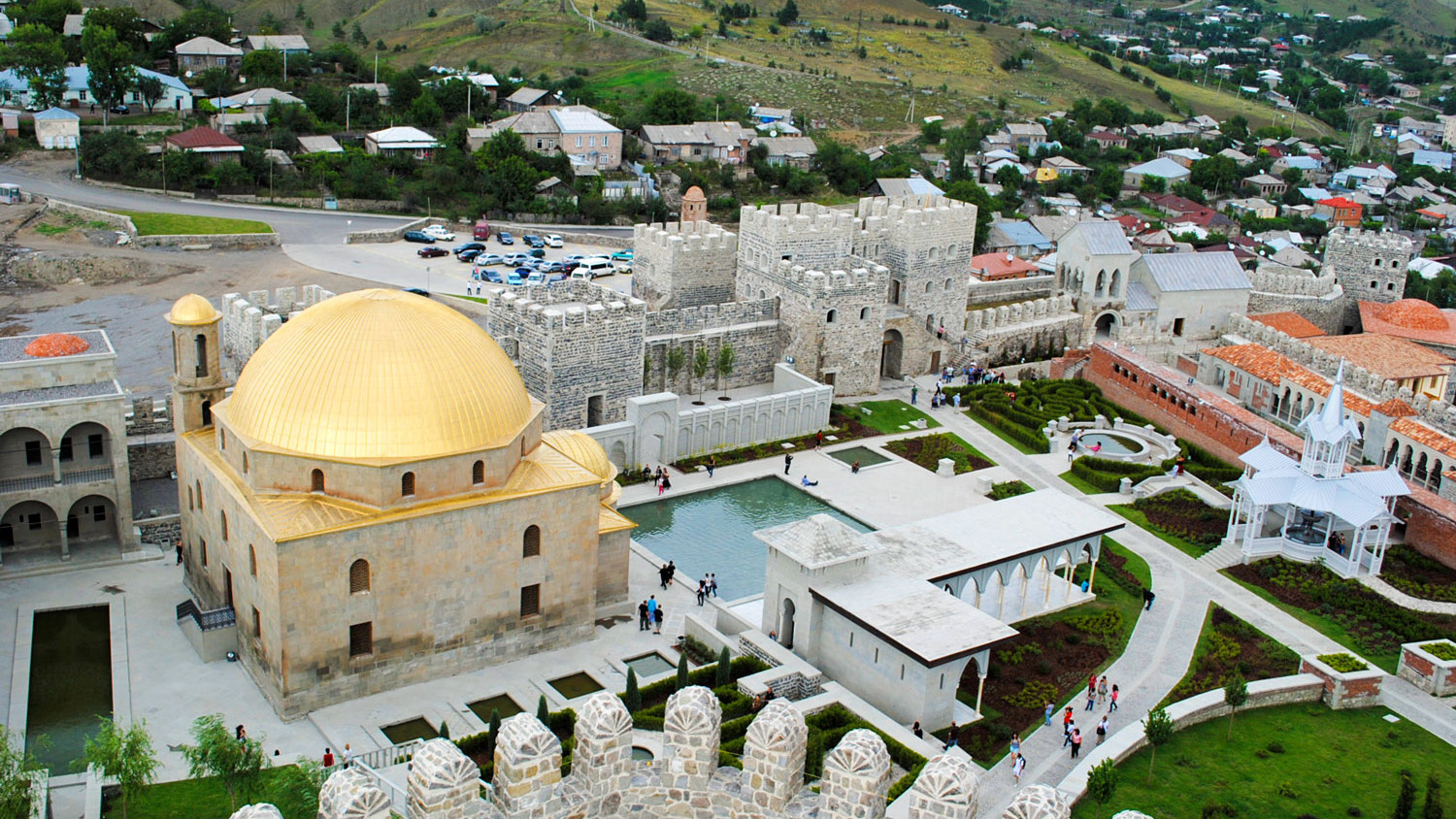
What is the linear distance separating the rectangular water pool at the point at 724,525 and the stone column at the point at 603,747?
772 inches

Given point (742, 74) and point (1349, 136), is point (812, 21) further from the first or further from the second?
point (1349, 136)

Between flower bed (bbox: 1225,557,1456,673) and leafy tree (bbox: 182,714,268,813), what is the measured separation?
27.2m

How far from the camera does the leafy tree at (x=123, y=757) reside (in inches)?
923

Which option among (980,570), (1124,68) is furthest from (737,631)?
(1124,68)

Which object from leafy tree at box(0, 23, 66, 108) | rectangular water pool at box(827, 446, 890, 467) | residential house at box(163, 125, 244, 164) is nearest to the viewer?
rectangular water pool at box(827, 446, 890, 467)

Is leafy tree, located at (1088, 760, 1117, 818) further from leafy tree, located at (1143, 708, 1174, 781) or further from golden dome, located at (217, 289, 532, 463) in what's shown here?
golden dome, located at (217, 289, 532, 463)

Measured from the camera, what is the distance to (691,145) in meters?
96.4

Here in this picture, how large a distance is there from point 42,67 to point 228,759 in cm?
7562

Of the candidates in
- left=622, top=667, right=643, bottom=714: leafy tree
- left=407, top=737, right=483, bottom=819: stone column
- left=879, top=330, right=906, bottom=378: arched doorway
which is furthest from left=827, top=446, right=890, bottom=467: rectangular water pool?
left=407, top=737, right=483, bottom=819: stone column

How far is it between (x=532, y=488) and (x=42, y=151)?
62.9 metres

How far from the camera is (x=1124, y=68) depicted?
16538cm

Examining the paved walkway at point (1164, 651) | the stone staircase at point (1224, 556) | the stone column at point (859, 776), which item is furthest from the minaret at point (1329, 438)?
the stone column at point (859, 776)

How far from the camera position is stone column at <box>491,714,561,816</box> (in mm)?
14812

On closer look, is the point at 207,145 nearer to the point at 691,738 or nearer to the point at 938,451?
the point at 938,451
